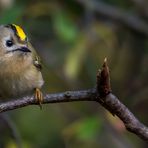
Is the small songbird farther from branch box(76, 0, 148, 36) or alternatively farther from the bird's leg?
branch box(76, 0, 148, 36)

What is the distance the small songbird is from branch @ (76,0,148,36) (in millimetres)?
1238

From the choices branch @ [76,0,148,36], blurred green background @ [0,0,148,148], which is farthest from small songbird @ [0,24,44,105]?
branch @ [76,0,148,36]

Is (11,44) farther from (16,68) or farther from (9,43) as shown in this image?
(16,68)

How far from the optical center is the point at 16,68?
3979 millimetres

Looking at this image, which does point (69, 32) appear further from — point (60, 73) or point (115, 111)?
point (115, 111)

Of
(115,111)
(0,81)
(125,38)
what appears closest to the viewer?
(115,111)

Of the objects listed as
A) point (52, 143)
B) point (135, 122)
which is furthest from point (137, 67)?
point (135, 122)

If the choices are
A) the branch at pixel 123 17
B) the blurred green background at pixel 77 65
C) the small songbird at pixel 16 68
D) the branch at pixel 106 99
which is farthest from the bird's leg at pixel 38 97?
the branch at pixel 123 17

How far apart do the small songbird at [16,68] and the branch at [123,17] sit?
1.24 metres

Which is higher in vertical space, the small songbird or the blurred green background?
the small songbird

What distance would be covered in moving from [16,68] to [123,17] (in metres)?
1.54

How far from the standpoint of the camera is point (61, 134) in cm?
490

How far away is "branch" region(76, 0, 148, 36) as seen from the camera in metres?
5.25

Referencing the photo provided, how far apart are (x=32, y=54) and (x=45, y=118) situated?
1164 mm
